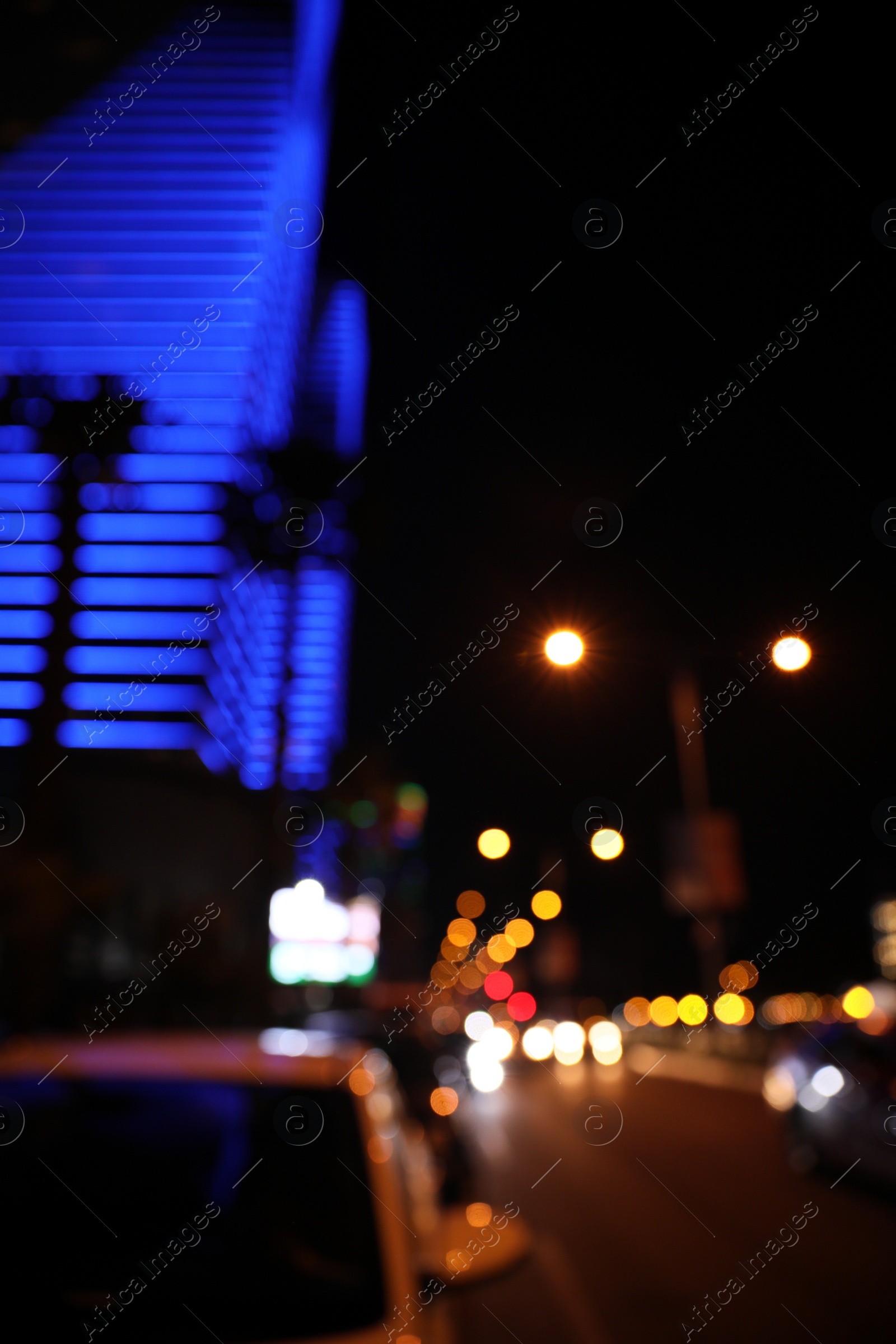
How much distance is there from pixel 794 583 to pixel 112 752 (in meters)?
19.3

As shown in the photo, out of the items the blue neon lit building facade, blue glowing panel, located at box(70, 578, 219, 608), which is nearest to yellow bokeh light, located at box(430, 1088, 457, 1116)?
the blue neon lit building facade

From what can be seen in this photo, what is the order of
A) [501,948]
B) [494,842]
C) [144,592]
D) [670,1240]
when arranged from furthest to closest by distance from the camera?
[501,948] → [494,842] → [144,592] → [670,1240]

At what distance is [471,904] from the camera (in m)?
56.8

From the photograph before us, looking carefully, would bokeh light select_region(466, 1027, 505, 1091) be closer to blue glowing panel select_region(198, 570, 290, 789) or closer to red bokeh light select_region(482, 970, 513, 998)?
blue glowing panel select_region(198, 570, 290, 789)

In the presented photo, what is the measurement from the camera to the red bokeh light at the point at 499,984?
12169 cm

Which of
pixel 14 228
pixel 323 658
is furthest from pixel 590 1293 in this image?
pixel 323 658

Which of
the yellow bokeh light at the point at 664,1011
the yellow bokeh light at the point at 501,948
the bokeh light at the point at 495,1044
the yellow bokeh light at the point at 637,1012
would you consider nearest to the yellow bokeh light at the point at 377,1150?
the bokeh light at the point at 495,1044

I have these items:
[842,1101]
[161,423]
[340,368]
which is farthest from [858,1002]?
[340,368]

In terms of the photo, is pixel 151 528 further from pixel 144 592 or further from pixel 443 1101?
pixel 443 1101

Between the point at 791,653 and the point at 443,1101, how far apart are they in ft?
20.4

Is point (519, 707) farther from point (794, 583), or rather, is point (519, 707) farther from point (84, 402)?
point (84, 402)

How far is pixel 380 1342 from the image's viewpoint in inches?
105

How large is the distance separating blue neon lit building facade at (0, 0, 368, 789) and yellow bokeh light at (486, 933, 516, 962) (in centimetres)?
4292

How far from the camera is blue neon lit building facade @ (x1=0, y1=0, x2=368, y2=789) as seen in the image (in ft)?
51.4
